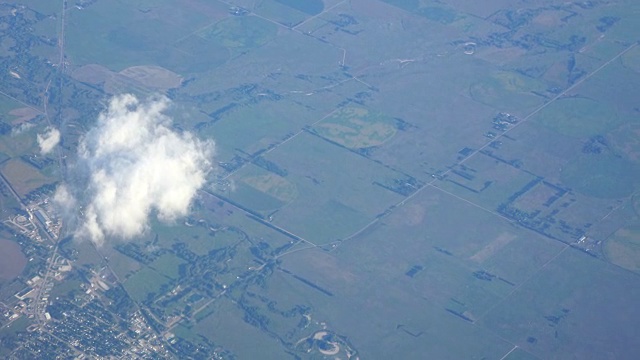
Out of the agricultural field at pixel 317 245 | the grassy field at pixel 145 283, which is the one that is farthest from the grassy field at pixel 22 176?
the grassy field at pixel 145 283

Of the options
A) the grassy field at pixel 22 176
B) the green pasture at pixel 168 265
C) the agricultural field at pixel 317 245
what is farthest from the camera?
the grassy field at pixel 22 176

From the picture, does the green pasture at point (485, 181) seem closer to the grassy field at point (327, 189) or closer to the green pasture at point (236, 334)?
the grassy field at point (327, 189)

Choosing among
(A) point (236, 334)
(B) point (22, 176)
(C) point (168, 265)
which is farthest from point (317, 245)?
(B) point (22, 176)

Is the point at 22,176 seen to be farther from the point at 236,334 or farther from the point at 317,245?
the point at 317,245

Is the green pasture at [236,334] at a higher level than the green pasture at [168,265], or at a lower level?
lower

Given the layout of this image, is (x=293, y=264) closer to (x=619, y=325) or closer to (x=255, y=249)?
(x=255, y=249)

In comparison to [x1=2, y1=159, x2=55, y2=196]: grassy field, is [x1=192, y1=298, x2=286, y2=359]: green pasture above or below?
below

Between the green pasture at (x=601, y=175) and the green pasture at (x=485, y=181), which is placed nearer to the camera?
the green pasture at (x=485, y=181)

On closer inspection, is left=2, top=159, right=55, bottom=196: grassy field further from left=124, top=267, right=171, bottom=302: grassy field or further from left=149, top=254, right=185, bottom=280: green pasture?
left=124, top=267, right=171, bottom=302: grassy field

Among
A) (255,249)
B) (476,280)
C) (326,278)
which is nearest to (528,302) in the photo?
(476,280)

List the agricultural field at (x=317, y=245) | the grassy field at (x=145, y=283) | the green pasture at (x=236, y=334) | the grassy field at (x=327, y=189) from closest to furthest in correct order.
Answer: the green pasture at (x=236, y=334), the agricultural field at (x=317, y=245), the grassy field at (x=145, y=283), the grassy field at (x=327, y=189)

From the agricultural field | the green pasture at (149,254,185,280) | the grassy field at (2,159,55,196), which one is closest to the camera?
the agricultural field

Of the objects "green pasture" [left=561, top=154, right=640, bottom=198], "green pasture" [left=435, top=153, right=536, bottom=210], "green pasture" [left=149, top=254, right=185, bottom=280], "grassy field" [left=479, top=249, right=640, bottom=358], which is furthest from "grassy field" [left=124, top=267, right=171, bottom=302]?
"green pasture" [left=561, top=154, right=640, bottom=198]

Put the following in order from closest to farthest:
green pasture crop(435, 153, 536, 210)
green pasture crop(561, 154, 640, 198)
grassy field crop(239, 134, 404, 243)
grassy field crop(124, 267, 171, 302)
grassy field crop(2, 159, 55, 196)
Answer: grassy field crop(124, 267, 171, 302) → grassy field crop(239, 134, 404, 243) → grassy field crop(2, 159, 55, 196) → green pasture crop(435, 153, 536, 210) → green pasture crop(561, 154, 640, 198)
